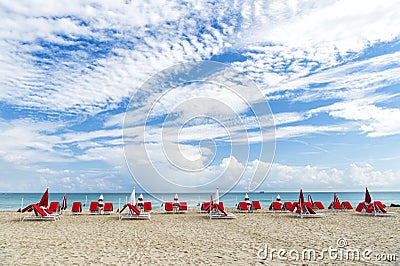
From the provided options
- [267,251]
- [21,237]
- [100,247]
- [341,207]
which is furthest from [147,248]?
[341,207]

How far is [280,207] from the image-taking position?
58.9ft

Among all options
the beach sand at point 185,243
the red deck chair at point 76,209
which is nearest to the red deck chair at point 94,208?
the red deck chair at point 76,209

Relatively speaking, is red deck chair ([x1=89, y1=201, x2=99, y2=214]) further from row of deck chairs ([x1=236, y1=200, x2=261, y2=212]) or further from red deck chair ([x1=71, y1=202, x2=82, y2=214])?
row of deck chairs ([x1=236, y1=200, x2=261, y2=212])

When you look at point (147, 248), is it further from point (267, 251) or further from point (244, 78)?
point (244, 78)

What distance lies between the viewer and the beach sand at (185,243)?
6516 millimetres

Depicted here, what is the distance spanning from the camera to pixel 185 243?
8391mm

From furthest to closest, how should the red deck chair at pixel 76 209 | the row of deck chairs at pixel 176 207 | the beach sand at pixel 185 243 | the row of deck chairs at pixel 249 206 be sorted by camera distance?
the row of deck chairs at pixel 249 206
the row of deck chairs at pixel 176 207
the red deck chair at pixel 76 209
the beach sand at pixel 185 243

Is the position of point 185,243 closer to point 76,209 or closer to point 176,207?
point 176,207

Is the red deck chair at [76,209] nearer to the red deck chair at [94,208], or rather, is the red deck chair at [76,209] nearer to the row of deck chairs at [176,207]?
the red deck chair at [94,208]

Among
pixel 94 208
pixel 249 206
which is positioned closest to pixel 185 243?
pixel 94 208

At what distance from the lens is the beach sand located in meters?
6.52

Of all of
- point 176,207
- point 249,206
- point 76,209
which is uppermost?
point 249,206

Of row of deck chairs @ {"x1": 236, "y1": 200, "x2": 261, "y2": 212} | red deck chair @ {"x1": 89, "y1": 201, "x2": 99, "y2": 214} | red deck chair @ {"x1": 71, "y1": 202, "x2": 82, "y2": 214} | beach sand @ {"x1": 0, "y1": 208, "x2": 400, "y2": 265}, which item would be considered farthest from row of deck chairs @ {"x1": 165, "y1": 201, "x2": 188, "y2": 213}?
beach sand @ {"x1": 0, "y1": 208, "x2": 400, "y2": 265}

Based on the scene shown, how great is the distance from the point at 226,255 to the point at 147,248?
1.95 meters
